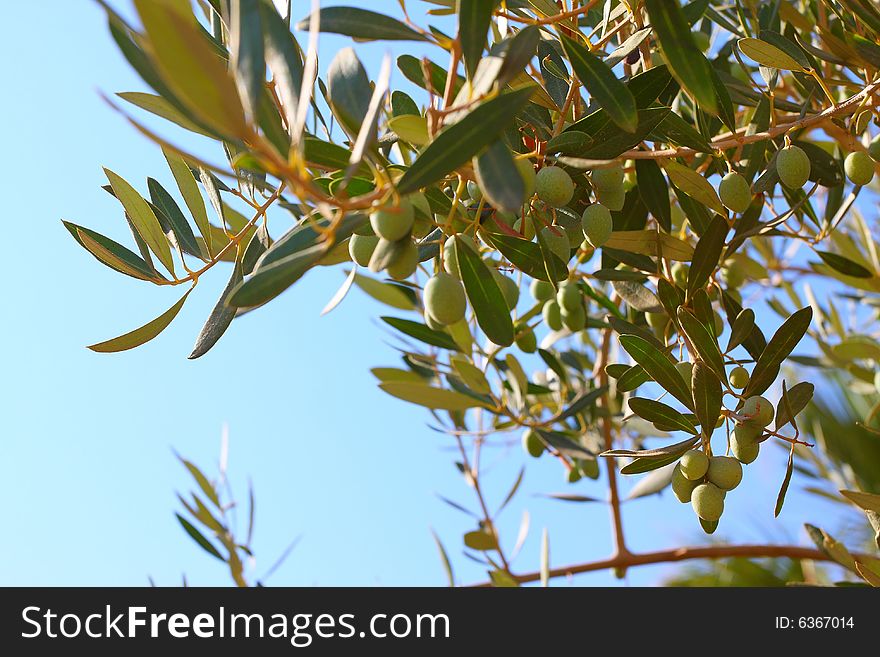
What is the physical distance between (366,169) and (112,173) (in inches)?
15.1

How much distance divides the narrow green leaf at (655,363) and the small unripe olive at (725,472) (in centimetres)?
10

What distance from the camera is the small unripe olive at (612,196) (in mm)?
817

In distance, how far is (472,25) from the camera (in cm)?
56

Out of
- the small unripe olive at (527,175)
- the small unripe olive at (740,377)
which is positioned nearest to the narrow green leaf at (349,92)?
the small unripe olive at (527,175)

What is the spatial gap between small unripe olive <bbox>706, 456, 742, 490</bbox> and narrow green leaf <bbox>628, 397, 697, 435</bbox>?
0.26 feet

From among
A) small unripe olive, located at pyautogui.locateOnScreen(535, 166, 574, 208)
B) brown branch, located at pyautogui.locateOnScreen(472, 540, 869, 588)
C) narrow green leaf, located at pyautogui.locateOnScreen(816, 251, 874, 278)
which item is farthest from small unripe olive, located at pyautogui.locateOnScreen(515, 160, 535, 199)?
brown branch, located at pyautogui.locateOnScreen(472, 540, 869, 588)

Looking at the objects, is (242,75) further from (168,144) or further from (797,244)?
(797,244)

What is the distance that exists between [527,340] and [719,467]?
63 cm

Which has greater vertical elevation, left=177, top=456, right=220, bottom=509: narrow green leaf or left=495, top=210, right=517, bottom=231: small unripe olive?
left=177, top=456, right=220, bottom=509: narrow green leaf

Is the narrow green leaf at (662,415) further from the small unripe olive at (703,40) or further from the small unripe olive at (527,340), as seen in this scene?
the small unripe olive at (703,40)

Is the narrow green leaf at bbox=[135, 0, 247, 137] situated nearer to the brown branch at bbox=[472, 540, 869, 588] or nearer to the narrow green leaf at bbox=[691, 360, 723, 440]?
the narrow green leaf at bbox=[691, 360, 723, 440]

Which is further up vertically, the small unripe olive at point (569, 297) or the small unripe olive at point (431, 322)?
the small unripe olive at point (569, 297)

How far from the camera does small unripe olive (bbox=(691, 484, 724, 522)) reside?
82 centimetres
